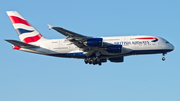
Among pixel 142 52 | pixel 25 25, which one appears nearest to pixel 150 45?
pixel 142 52

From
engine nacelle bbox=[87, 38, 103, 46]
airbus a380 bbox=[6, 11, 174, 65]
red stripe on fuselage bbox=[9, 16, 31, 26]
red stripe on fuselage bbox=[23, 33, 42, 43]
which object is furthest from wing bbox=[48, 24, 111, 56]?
red stripe on fuselage bbox=[9, 16, 31, 26]

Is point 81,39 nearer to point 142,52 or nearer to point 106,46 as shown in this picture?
point 106,46

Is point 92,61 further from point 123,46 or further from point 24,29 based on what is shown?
point 24,29

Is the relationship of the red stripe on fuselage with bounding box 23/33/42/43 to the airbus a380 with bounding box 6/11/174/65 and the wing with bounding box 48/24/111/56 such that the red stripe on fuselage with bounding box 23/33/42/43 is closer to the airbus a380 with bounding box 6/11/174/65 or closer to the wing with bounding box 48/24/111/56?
the airbus a380 with bounding box 6/11/174/65

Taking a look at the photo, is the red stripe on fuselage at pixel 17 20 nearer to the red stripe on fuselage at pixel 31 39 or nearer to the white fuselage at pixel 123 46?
the red stripe on fuselage at pixel 31 39

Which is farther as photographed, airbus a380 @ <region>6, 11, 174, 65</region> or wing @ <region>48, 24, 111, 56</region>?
airbus a380 @ <region>6, 11, 174, 65</region>

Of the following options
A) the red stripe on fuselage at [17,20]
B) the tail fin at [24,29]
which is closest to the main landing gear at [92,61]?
the tail fin at [24,29]

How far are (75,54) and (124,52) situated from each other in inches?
358

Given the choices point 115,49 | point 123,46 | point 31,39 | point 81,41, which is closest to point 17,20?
point 31,39

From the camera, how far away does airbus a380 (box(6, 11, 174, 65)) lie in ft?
189

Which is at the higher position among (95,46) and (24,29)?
(24,29)

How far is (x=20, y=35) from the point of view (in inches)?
2552

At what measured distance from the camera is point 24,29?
213 feet

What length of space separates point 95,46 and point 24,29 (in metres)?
16.8
